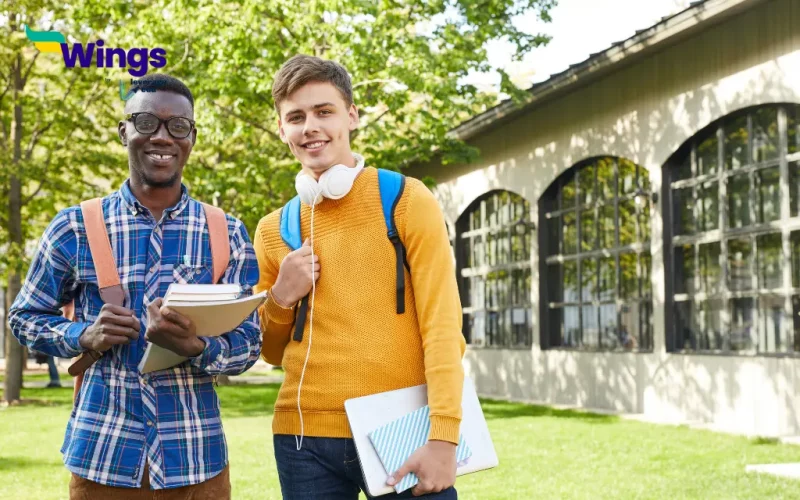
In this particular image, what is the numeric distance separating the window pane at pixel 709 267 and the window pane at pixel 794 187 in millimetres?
1697

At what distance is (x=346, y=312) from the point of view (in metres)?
3.04

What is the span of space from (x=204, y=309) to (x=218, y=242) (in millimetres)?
412

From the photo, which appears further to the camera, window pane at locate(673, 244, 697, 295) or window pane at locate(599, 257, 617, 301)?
window pane at locate(599, 257, 617, 301)

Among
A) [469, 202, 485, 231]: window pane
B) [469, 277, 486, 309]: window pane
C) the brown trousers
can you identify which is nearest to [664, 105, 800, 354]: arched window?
[469, 277, 486, 309]: window pane

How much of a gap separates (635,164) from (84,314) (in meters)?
14.8

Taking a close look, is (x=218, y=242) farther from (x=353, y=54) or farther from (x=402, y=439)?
(x=353, y=54)

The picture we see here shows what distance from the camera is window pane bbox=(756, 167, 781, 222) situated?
1356 cm

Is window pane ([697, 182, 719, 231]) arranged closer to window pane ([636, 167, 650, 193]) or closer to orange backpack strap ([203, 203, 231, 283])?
window pane ([636, 167, 650, 193])

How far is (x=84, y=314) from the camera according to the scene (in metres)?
3.05

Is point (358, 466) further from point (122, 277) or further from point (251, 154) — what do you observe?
point (251, 154)

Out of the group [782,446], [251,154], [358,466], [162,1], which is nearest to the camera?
[358,466]

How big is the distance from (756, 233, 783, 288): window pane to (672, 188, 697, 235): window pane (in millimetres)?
1650

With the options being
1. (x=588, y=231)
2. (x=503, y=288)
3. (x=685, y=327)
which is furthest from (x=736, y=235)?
(x=503, y=288)

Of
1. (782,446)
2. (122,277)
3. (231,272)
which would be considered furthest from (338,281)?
(782,446)
